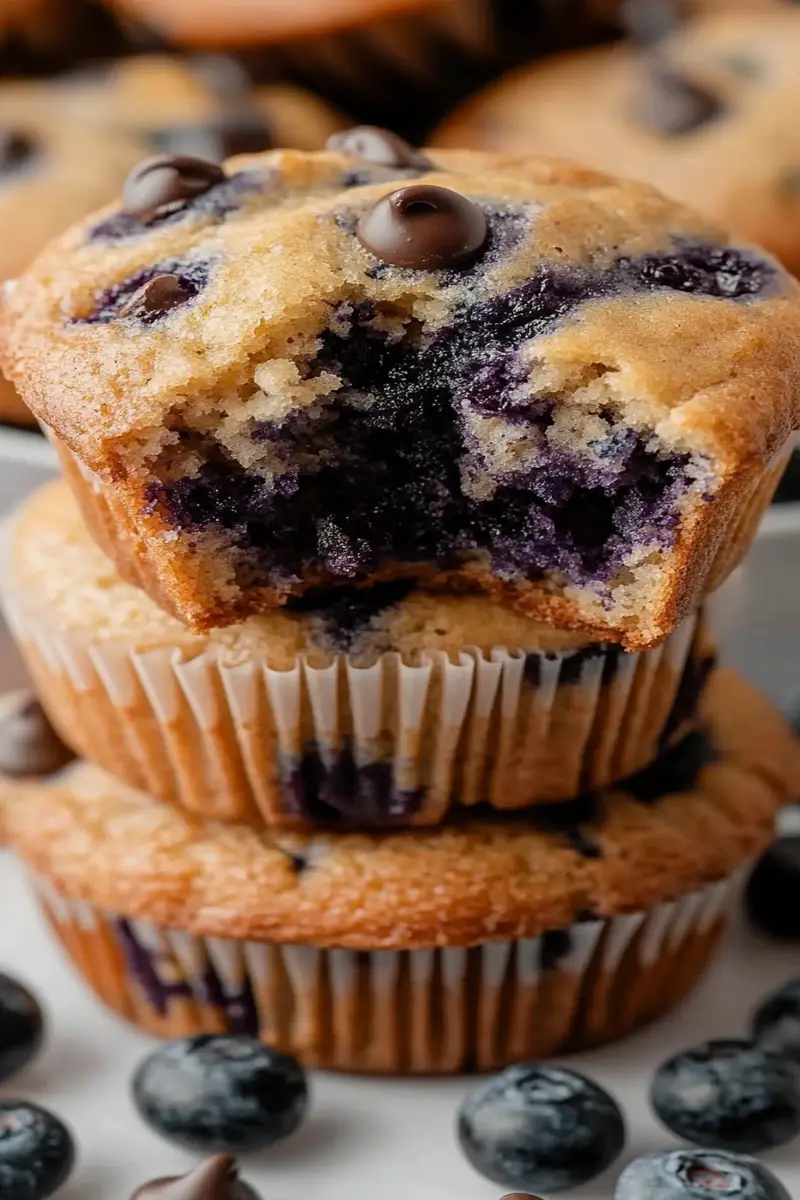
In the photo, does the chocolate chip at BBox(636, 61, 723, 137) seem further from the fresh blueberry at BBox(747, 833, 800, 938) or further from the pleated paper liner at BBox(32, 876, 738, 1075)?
the pleated paper liner at BBox(32, 876, 738, 1075)

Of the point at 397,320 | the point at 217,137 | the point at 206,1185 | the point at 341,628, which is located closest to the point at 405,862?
the point at 341,628

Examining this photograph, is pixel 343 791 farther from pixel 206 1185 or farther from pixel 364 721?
pixel 206 1185

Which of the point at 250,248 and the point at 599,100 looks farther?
the point at 599,100

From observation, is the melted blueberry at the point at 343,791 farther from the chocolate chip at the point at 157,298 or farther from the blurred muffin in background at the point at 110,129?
the blurred muffin in background at the point at 110,129

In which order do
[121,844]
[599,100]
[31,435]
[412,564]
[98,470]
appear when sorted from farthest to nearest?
[599,100]
[31,435]
[121,844]
[412,564]
[98,470]

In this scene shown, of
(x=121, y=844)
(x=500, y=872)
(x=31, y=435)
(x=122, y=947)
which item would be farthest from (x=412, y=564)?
(x=31, y=435)

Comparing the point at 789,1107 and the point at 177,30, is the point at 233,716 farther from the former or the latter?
the point at 177,30

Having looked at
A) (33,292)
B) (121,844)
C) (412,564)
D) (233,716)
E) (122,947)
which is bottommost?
(122,947)

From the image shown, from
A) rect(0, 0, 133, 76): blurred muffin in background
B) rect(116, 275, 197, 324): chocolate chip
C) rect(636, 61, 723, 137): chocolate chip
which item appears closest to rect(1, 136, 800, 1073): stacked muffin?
rect(116, 275, 197, 324): chocolate chip
